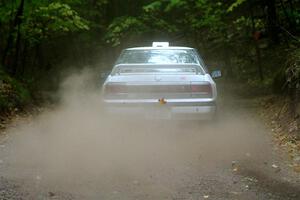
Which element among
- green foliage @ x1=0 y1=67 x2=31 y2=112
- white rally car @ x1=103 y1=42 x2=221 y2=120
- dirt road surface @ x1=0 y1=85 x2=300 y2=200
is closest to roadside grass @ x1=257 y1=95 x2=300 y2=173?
dirt road surface @ x1=0 y1=85 x2=300 y2=200

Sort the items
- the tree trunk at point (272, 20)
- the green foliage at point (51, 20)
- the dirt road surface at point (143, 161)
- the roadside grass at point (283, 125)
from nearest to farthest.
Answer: the dirt road surface at point (143, 161) < the roadside grass at point (283, 125) < the green foliage at point (51, 20) < the tree trunk at point (272, 20)

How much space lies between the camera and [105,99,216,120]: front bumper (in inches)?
360

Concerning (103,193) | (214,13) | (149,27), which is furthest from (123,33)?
(103,193)

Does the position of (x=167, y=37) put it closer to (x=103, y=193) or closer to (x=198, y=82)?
(x=198, y=82)

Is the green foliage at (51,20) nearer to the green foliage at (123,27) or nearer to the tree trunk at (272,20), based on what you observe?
the green foliage at (123,27)

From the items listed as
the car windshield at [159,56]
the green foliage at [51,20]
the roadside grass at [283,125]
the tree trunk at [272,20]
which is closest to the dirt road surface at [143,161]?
the roadside grass at [283,125]

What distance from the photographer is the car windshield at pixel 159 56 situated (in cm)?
1014

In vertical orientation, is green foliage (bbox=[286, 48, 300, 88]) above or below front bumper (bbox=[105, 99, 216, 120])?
above

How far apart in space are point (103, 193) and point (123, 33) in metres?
12.9

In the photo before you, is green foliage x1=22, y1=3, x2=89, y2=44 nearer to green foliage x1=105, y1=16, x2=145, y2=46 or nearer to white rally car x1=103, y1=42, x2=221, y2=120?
green foliage x1=105, y1=16, x2=145, y2=46

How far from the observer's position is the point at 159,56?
10.4 metres

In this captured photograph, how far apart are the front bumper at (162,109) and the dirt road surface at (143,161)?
18cm

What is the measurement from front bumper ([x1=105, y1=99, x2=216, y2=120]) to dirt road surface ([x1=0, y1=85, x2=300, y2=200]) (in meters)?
0.18

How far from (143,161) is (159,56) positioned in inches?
128
